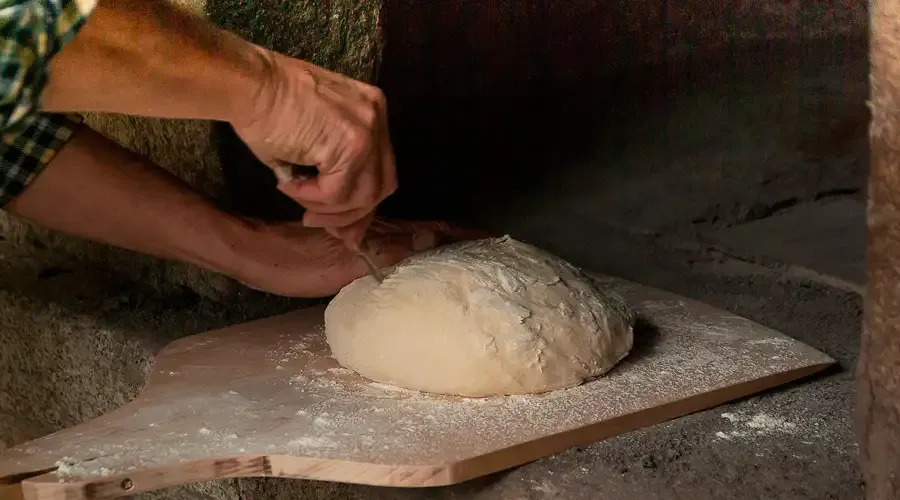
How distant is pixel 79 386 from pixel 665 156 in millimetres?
1483

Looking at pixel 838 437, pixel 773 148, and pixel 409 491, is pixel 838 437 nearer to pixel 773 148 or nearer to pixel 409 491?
pixel 409 491

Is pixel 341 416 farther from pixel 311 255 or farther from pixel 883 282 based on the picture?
pixel 883 282

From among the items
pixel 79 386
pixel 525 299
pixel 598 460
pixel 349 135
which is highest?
pixel 349 135

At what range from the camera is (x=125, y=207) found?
1.37m

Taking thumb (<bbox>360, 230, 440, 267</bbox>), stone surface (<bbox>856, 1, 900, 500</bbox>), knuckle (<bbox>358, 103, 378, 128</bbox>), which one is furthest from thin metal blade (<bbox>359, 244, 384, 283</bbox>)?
stone surface (<bbox>856, 1, 900, 500</bbox>)

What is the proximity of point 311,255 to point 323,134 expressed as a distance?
0.36 metres

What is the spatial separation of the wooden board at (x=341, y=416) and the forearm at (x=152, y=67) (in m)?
0.36

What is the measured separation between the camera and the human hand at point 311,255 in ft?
4.51

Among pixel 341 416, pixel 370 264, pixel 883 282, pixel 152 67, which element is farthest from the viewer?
pixel 370 264

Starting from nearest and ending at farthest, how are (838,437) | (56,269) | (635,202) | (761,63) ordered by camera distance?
1. (838,437)
2. (56,269)
3. (635,202)
4. (761,63)

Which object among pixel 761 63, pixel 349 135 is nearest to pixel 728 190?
pixel 761 63

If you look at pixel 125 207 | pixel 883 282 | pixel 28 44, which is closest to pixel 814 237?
pixel 883 282

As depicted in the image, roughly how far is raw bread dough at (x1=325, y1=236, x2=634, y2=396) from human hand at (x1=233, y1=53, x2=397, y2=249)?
0.46 ft

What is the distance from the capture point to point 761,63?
2.26m
